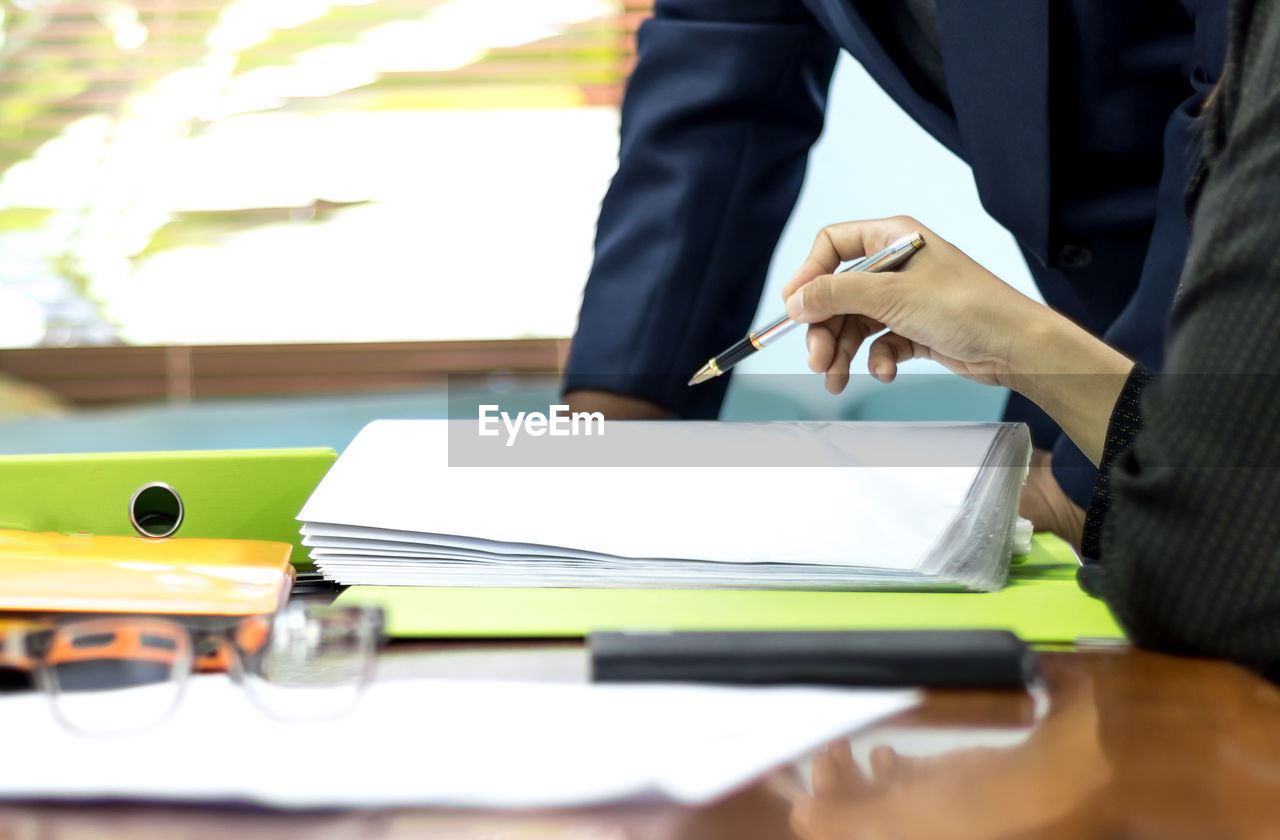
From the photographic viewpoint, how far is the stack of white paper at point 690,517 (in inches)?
21.5

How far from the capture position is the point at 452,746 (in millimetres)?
315

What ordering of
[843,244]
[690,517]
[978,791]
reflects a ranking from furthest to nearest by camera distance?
[843,244] < [690,517] < [978,791]

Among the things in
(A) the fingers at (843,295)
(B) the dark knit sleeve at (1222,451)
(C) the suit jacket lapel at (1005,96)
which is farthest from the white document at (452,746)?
(C) the suit jacket lapel at (1005,96)

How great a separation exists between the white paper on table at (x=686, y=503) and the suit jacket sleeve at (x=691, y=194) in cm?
32

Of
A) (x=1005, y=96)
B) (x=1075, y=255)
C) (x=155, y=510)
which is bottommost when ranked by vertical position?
(x=155, y=510)

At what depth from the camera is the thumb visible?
2.26ft

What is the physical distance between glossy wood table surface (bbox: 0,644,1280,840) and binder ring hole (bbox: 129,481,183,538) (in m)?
0.36

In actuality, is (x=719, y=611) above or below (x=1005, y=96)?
below

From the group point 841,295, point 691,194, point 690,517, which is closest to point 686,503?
point 690,517

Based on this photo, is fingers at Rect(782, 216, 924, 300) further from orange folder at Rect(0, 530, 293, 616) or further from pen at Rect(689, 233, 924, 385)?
orange folder at Rect(0, 530, 293, 616)

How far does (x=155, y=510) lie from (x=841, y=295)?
453 mm

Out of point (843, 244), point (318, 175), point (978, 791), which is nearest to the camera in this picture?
point (978, 791)

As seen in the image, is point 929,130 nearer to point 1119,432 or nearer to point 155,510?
point 1119,432

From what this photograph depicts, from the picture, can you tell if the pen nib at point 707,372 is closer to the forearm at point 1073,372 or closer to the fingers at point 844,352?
the fingers at point 844,352
